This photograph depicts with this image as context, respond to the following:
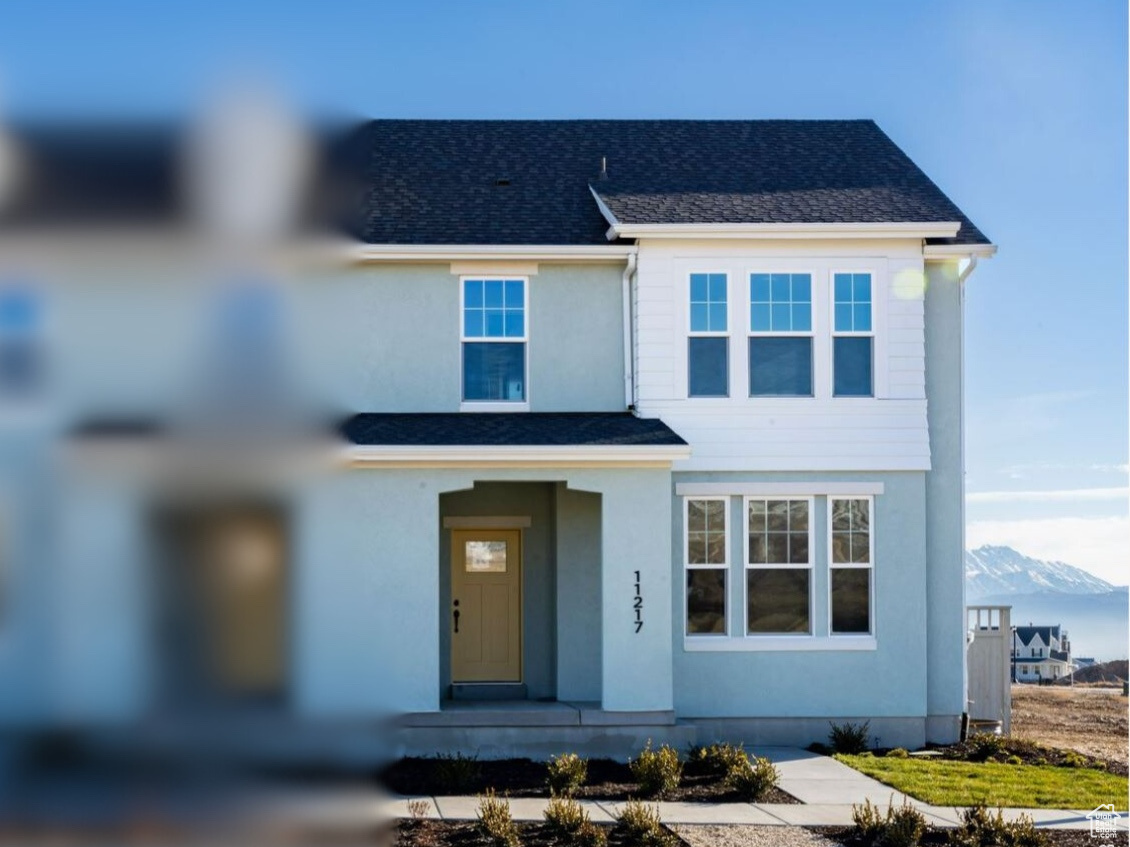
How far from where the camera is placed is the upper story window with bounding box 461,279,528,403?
1709cm

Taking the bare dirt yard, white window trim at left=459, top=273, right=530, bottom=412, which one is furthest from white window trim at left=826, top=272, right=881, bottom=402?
the bare dirt yard

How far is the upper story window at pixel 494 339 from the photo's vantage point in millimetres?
17094

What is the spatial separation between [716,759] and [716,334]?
552cm

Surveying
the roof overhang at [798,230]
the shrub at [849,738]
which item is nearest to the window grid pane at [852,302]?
the roof overhang at [798,230]

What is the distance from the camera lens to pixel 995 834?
10.2m

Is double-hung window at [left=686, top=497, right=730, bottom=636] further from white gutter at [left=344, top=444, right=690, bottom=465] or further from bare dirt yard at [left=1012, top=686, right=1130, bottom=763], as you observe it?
bare dirt yard at [left=1012, top=686, right=1130, bottom=763]

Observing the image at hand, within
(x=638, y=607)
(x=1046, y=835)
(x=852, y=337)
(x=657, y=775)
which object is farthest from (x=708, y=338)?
(x=1046, y=835)

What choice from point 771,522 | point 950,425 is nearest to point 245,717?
point 771,522

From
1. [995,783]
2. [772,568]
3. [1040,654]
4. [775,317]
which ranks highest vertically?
[775,317]

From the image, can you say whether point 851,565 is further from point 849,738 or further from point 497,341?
point 497,341

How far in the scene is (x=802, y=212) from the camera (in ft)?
55.4

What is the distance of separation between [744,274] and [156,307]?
14.6m

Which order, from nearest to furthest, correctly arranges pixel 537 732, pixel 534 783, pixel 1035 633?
pixel 534 783
pixel 537 732
pixel 1035 633

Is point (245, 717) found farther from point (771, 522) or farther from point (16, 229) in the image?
point (771, 522)
